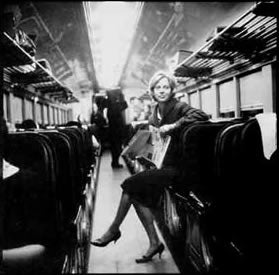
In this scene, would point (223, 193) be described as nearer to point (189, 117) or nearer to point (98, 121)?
point (189, 117)

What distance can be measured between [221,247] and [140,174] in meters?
0.45

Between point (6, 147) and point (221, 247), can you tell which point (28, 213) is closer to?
point (6, 147)

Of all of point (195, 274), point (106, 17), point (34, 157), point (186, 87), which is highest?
point (106, 17)

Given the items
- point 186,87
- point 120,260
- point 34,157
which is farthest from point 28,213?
point 186,87

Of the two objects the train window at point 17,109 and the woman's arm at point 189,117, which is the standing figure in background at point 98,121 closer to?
the woman's arm at point 189,117

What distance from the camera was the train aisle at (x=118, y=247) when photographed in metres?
0.96

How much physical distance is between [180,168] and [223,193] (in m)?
0.31

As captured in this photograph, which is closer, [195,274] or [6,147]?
[6,147]

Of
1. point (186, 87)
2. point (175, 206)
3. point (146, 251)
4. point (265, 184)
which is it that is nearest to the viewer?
point (265, 184)

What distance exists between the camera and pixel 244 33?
1.51 metres

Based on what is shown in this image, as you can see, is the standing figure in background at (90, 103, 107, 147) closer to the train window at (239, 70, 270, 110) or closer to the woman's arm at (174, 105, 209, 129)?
the woman's arm at (174, 105, 209, 129)

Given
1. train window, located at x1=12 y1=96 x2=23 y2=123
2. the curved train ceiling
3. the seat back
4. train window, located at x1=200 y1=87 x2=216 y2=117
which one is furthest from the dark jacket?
train window, located at x1=12 y1=96 x2=23 y2=123

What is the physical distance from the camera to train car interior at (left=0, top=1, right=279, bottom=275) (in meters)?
0.86

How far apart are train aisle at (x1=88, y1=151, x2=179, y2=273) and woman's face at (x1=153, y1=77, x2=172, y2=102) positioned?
16.3 inches
